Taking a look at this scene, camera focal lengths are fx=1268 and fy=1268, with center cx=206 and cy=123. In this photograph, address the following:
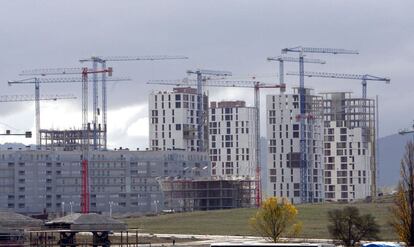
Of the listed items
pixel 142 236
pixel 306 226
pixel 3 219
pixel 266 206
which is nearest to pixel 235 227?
pixel 306 226

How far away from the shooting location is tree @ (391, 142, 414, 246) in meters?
78.1

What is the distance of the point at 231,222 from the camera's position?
15538 cm

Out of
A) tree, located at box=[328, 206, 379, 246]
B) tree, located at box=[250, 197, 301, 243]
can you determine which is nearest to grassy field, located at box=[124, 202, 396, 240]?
tree, located at box=[250, 197, 301, 243]

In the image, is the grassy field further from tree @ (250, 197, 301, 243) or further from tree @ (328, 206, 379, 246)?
tree @ (328, 206, 379, 246)

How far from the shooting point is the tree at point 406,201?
7812cm

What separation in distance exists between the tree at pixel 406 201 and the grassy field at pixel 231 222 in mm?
33086

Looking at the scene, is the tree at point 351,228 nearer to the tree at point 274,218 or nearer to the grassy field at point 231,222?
the tree at point 274,218

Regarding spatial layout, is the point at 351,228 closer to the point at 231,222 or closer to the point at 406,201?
the point at 406,201

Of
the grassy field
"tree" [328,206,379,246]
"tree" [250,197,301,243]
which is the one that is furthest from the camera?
the grassy field

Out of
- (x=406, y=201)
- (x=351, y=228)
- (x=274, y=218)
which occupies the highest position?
(x=406, y=201)

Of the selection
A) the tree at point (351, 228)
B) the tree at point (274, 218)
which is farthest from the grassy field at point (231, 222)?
the tree at point (351, 228)

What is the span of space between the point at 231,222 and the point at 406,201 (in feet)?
251

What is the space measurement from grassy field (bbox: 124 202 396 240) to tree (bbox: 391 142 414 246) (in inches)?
1303

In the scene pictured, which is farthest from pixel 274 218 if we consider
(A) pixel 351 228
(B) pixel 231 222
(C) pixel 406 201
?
(B) pixel 231 222
